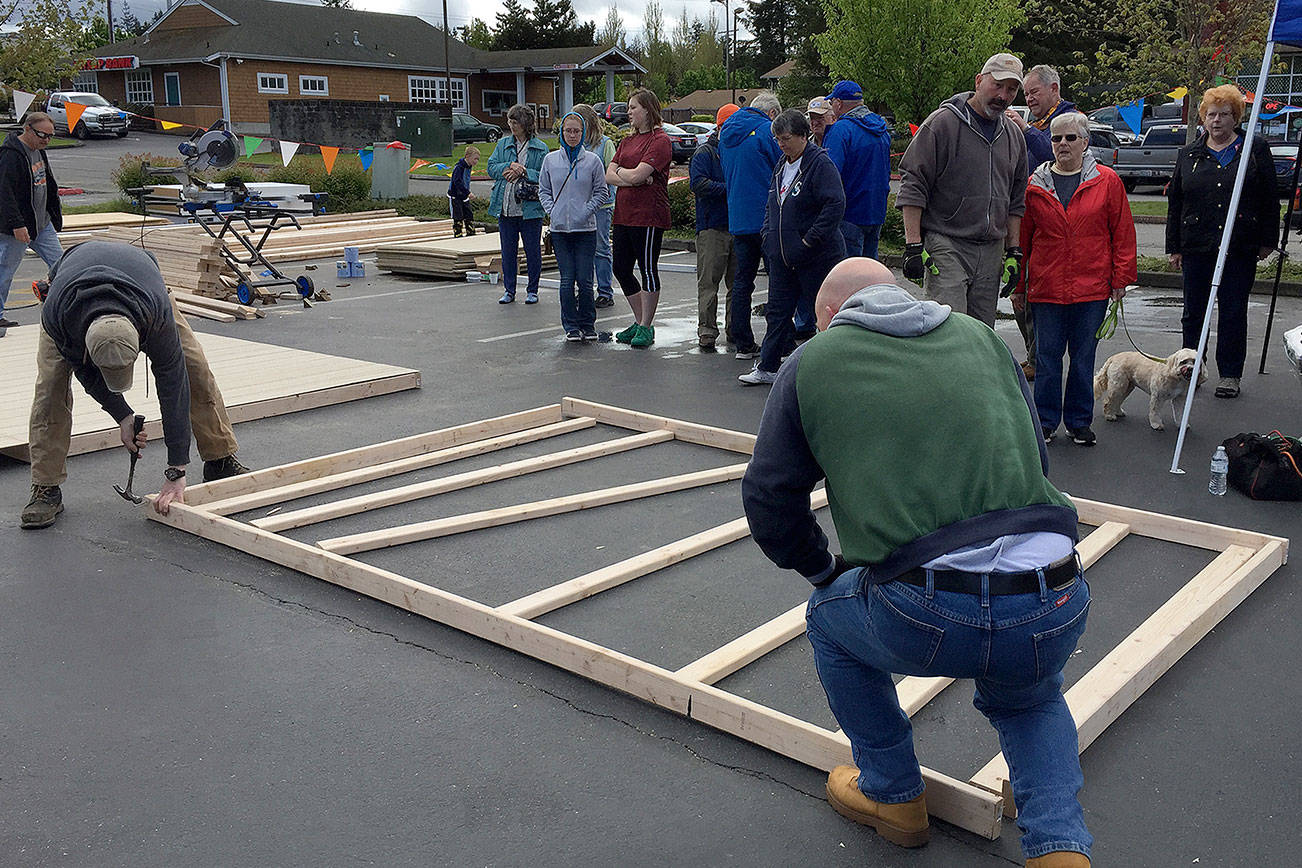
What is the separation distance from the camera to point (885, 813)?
302 centimetres

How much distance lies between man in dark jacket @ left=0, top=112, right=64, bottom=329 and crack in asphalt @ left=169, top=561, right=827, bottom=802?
6.80 metres

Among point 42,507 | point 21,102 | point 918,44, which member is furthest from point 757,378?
point 918,44

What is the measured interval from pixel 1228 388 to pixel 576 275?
5.33m

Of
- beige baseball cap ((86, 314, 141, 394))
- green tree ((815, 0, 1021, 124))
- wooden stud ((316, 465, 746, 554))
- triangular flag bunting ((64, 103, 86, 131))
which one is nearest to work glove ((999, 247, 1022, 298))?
wooden stud ((316, 465, 746, 554))

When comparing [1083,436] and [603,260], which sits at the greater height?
[603,260]

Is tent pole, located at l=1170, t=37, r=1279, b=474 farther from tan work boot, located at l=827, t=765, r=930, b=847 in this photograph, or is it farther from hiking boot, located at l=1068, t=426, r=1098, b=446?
tan work boot, located at l=827, t=765, r=930, b=847

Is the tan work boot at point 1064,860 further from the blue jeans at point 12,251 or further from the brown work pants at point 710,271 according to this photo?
the blue jeans at point 12,251

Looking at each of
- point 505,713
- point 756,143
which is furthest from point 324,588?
point 756,143

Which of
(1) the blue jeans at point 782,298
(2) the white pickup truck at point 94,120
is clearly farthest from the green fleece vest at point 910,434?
(2) the white pickup truck at point 94,120

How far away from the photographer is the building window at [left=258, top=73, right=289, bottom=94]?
A: 5534cm

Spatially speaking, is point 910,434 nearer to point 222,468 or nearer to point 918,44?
point 222,468

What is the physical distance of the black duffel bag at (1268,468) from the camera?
19.2 ft

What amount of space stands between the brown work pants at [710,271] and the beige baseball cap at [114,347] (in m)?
5.77

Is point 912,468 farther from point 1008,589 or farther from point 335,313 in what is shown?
point 335,313
